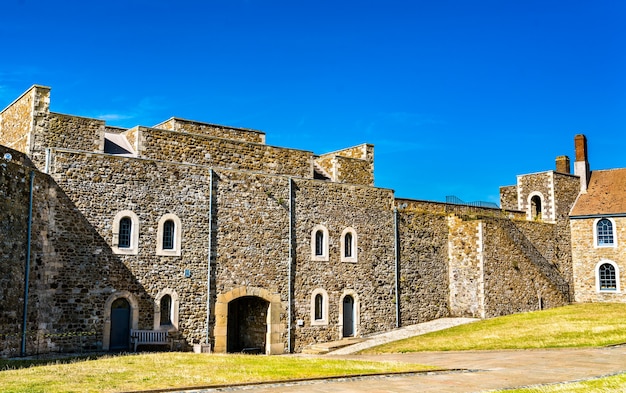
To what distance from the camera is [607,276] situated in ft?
118

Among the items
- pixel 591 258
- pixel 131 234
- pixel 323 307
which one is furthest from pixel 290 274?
pixel 591 258

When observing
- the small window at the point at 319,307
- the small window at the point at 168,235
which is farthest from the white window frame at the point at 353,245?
the small window at the point at 168,235

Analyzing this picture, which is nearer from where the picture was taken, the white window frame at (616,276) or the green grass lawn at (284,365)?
the green grass lawn at (284,365)

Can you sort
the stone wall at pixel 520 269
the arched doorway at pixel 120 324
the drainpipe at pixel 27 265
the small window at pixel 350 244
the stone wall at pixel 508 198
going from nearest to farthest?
the drainpipe at pixel 27 265 → the arched doorway at pixel 120 324 → the small window at pixel 350 244 → the stone wall at pixel 520 269 → the stone wall at pixel 508 198

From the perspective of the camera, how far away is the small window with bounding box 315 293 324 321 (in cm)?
2720

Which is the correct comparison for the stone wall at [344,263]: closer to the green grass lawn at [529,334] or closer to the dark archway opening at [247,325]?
the dark archway opening at [247,325]

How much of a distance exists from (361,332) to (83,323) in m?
12.0

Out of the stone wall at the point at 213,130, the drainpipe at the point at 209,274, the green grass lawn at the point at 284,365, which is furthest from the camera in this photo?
the stone wall at the point at 213,130

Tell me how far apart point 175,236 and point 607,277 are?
24794 millimetres

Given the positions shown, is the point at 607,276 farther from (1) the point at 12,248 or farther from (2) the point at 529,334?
(1) the point at 12,248

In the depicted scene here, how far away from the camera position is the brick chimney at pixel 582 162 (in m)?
38.8

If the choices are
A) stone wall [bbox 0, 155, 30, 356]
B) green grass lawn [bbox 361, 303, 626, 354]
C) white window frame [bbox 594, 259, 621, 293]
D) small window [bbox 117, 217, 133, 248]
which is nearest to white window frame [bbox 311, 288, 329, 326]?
green grass lawn [bbox 361, 303, 626, 354]

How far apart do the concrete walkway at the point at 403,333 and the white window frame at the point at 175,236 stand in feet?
23.8

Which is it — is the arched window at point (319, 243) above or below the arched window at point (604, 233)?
below
